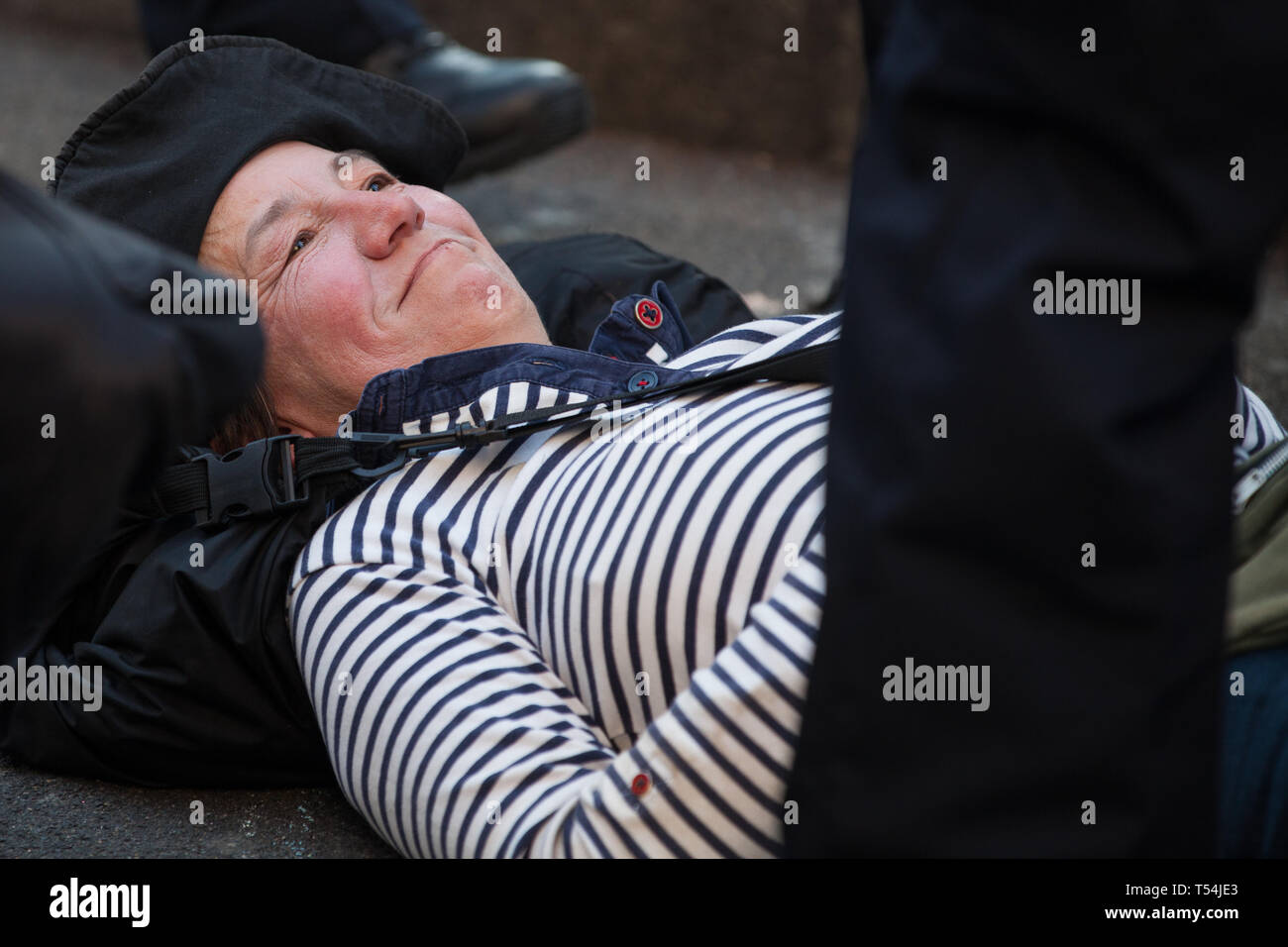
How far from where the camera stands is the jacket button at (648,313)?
1.66 metres

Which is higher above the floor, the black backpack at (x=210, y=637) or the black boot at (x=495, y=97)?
the black boot at (x=495, y=97)

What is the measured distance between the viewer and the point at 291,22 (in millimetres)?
2840

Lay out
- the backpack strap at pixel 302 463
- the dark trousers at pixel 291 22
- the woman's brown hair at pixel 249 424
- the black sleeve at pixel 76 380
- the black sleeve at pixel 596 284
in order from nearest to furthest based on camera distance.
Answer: the black sleeve at pixel 76 380
the backpack strap at pixel 302 463
the woman's brown hair at pixel 249 424
the black sleeve at pixel 596 284
the dark trousers at pixel 291 22

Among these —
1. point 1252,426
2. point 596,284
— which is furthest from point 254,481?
point 1252,426

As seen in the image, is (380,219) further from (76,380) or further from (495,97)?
(495,97)

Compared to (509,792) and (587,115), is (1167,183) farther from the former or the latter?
(587,115)

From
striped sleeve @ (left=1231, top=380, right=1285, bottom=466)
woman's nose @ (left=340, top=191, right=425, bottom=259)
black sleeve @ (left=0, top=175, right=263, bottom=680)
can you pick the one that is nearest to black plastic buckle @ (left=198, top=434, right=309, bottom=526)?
woman's nose @ (left=340, top=191, right=425, bottom=259)

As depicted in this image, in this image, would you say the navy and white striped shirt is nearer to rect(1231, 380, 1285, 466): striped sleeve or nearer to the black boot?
rect(1231, 380, 1285, 466): striped sleeve

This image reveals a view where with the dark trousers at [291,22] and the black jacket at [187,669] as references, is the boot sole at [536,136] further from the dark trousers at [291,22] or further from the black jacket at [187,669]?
the black jacket at [187,669]

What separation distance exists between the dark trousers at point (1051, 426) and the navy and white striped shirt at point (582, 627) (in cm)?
13

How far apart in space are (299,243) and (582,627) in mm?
713

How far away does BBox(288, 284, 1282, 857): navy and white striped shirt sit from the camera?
105 cm

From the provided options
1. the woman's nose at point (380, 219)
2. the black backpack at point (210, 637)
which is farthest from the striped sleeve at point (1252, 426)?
the woman's nose at point (380, 219)
